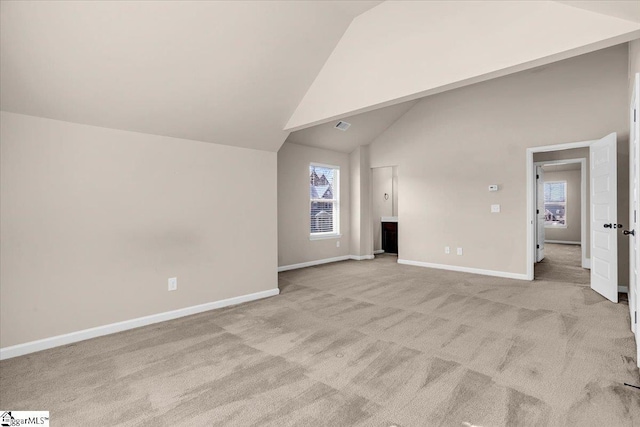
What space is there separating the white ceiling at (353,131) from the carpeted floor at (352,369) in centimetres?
329

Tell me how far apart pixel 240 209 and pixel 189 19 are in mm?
2147

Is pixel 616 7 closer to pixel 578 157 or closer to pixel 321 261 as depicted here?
pixel 321 261

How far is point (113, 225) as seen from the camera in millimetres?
3057

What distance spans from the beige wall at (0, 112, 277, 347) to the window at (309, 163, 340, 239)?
8.23 feet

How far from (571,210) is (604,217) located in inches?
291

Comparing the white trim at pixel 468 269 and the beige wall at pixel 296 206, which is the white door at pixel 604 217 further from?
the beige wall at pixel 296 206

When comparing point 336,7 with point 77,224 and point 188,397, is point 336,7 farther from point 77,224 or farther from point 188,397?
point 188,397

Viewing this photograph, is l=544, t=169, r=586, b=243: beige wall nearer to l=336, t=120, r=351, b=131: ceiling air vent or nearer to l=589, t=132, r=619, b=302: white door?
l=589, t=132, r=619, b=302: white door

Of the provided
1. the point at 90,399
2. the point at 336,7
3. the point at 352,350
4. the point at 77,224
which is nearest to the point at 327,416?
the point at 352,350

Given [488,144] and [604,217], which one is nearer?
[604,217]

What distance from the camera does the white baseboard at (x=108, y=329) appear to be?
103 inches

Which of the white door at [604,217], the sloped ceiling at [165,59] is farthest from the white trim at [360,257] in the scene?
the sloped ceiling at [165,59]

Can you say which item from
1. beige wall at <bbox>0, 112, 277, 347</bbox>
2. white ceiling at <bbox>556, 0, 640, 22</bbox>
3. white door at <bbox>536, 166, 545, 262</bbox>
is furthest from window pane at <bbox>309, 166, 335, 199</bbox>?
white ceiling at <bbox>556, 0, 640, 22</bbox>

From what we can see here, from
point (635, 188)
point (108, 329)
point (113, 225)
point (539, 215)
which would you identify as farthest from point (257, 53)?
point (539, 215)
